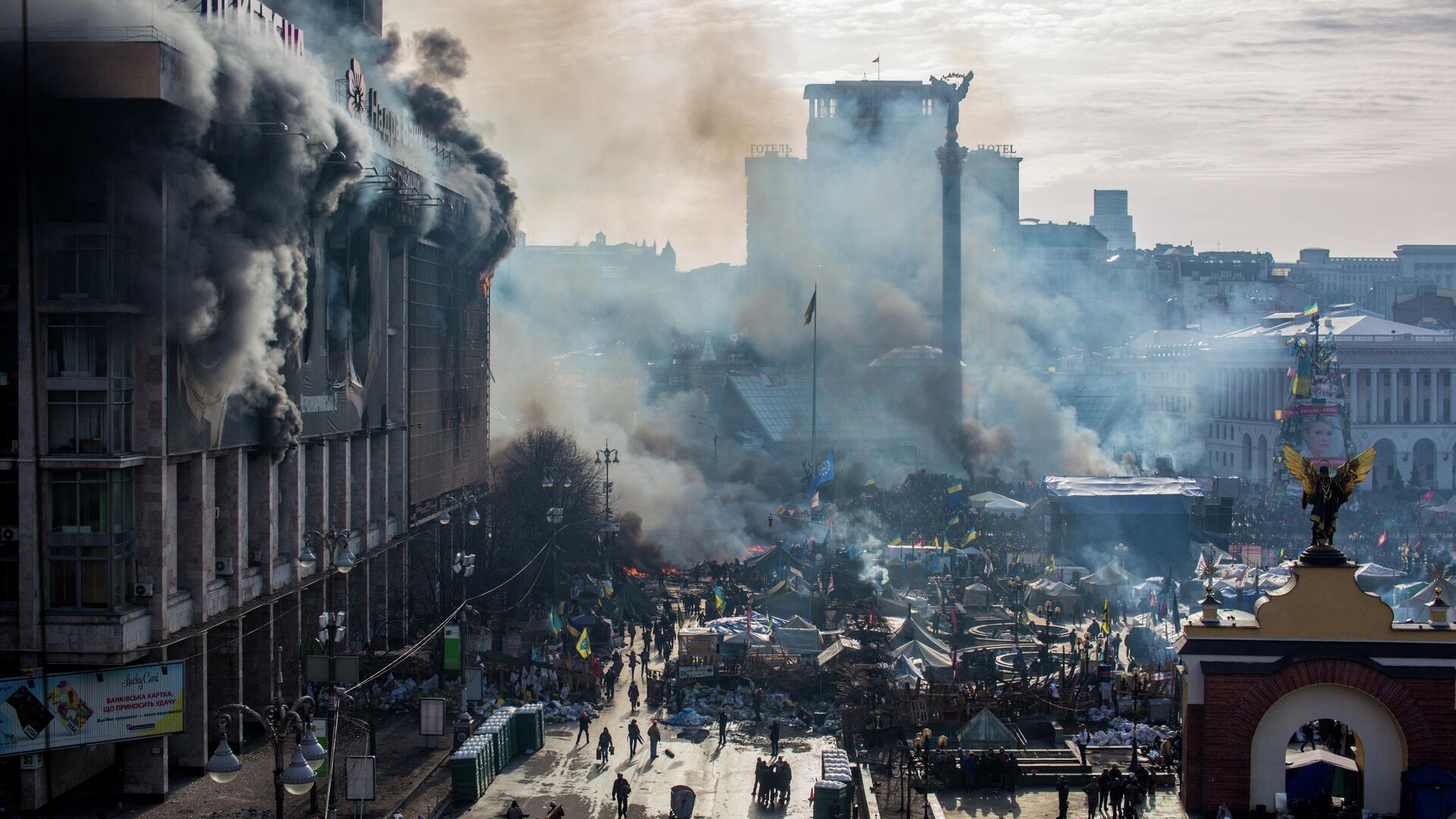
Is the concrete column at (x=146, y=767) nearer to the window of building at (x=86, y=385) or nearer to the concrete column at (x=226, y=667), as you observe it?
the concrete column at (x=226, y=667)

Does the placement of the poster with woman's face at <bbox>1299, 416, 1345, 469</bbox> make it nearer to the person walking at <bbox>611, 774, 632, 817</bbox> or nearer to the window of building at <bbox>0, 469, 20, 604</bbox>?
the person walking at <bbox>611, 774, 632, 817</bbox>

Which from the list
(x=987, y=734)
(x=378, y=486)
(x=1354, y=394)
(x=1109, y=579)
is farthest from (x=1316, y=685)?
(x=1354, y=394)

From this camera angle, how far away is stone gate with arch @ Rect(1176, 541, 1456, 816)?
67.0 feet

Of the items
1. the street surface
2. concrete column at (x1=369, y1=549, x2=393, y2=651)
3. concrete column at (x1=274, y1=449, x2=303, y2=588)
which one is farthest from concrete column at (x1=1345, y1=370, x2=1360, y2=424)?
concrete column at (x1=274, y1=449, x2=303, y2=588)

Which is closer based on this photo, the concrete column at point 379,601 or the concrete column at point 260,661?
the concrete column at point 260,661

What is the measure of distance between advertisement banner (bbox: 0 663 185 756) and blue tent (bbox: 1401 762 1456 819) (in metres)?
19.1

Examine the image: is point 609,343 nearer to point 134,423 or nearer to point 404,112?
point 404,112

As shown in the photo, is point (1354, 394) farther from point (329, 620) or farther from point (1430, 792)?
point (329, 620)

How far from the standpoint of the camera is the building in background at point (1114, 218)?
195 m

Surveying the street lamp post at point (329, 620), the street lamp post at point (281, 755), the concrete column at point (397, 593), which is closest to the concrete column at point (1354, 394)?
the concrete column at point (397, 593)

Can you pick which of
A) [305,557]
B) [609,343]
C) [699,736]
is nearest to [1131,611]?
[699,736]

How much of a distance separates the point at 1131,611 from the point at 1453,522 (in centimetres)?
2274

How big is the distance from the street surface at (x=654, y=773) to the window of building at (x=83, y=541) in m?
7.05

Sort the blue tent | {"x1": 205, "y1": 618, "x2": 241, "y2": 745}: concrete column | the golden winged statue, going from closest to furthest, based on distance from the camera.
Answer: the blue tent
the golden winged statue
{"x1": 205, "y1": 618, "x2": 241, "y2": 745}: concrete column
